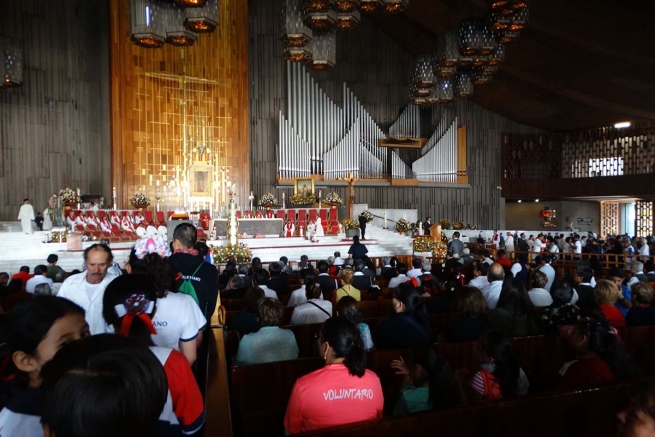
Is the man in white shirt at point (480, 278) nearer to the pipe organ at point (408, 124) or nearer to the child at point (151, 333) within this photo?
the child at point (151, 333)

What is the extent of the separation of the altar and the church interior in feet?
0.18

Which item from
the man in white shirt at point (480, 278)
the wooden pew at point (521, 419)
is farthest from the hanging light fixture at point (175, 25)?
the wooden pew at point (521, 419)

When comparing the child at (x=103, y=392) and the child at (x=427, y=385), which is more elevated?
the child at (x=103, y=392)

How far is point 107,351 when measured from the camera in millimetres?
1050

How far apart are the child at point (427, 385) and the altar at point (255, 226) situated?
1168 cm

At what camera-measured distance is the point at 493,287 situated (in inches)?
198

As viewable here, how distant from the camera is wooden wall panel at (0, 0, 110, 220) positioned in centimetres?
1461

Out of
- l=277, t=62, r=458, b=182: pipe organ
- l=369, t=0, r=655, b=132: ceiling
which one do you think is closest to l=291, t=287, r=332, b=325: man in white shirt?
l=369, t=0, r=655, b=132: ceiling

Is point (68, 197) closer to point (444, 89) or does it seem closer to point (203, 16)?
point (203, 16)

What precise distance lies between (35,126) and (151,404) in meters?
16.6

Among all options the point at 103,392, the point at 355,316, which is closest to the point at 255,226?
the point at 355,316

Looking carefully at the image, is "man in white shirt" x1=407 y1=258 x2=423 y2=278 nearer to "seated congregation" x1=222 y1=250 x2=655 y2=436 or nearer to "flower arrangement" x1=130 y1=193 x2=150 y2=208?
"seated congregation" x1=222 y1=250 x2=655 y2=436

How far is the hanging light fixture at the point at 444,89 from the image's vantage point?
1569 centimetres

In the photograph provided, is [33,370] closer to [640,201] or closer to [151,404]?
[151,404]
